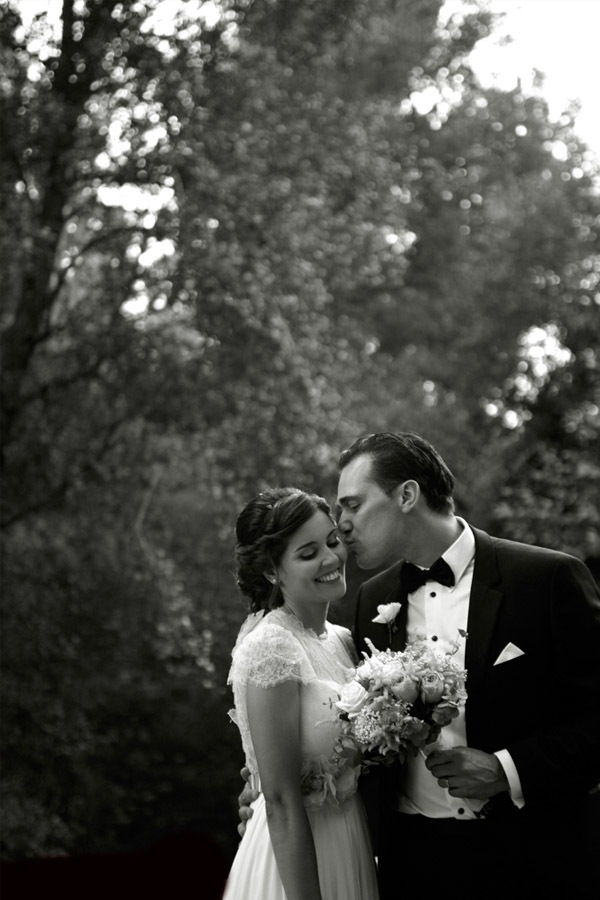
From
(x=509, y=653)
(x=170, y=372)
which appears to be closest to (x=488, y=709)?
(x=509, y=653)

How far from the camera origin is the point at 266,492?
3.44m

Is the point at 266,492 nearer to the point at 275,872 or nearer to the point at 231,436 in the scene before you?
the point at 275,872

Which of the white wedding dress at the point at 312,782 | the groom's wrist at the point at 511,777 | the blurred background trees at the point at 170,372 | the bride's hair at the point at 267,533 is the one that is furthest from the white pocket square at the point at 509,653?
the blurred background trees at the point at 170,372

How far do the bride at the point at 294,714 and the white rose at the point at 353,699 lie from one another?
160mm

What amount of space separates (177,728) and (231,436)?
3531mm

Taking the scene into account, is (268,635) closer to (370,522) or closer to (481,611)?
(370,522)

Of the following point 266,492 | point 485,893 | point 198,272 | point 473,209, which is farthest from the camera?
point 473,209

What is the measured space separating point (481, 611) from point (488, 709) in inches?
11.1

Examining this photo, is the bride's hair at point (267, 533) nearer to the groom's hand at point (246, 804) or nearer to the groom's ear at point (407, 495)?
the groom's ear at point (407, 495)

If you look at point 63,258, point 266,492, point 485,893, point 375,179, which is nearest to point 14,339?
point 63,258

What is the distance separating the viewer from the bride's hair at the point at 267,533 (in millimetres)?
3332

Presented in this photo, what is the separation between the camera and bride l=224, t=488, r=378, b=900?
3018 millimetres

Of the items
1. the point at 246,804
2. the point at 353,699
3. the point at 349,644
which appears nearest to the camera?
the point at 353,699

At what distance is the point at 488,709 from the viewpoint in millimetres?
3123
